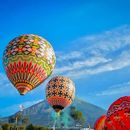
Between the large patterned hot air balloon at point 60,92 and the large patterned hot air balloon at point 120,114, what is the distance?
31.1 metres

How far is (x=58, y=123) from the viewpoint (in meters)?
191

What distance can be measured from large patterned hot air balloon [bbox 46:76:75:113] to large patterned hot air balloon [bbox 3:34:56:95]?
57.5 feet

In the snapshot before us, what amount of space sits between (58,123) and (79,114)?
57.4 metres

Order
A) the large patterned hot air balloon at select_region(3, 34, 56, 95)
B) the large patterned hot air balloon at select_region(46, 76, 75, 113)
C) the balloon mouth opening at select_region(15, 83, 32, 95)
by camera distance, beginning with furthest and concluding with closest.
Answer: the large patterned hot air balloon at select_region(46, 76, 75, 113) < the balloon mouth opening at select_region(15, 83, 32, 95) < the large patterned hot air balloon at select_region(3, 34, 56, 95)

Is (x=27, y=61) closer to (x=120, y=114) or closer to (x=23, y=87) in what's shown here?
(x=23, y=87)

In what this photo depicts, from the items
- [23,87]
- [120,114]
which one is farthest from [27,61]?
[120,114]

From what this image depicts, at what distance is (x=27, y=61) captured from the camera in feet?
143

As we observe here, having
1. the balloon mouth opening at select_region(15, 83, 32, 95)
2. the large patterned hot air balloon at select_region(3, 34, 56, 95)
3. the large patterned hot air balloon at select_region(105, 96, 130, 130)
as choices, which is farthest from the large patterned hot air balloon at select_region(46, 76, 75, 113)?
the large patterned hot air balloon at select_region(105, 96, 130, 130)

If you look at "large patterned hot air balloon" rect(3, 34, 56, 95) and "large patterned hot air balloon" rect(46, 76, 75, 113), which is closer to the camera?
"large patterned hot air balloon" rect(3, 34, 56, 95)

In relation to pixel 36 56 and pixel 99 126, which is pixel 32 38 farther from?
pixel 99 126

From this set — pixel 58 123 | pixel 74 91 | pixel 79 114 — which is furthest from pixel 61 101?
pixel 58 123

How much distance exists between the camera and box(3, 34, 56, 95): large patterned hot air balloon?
43.7m

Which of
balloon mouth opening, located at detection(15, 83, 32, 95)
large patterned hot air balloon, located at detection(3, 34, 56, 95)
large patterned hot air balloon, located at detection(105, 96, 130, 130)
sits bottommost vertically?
large patterned hot air balloon, located at detection(105, 96, 130, 130)

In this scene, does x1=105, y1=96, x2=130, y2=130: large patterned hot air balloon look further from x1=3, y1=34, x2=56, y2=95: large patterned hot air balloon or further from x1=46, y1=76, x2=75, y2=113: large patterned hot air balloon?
x1=46, y1=76, x2=75, y2=113: large patterned hot air balloon
